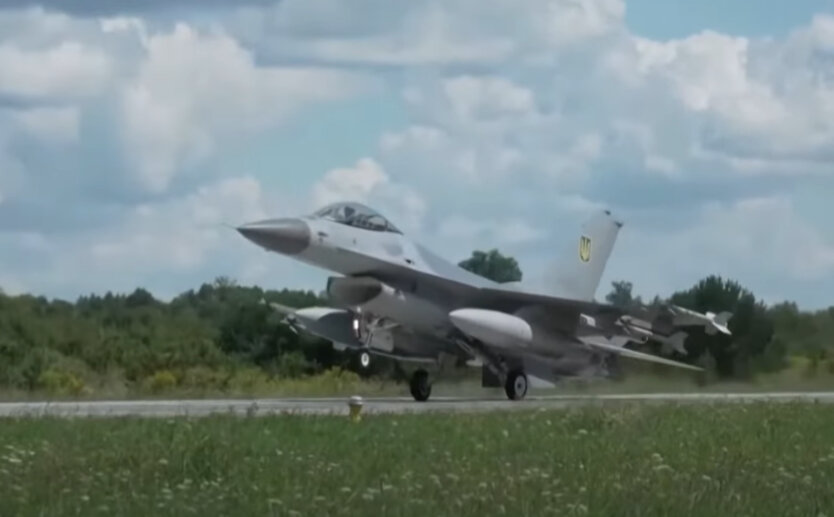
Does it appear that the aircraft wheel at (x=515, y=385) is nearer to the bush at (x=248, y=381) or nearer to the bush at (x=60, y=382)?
the bush at (x=248, y=381)

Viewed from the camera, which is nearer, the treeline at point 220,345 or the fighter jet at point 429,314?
the fighter jet at point 429,314

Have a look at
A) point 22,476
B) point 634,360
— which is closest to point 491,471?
point 22,476

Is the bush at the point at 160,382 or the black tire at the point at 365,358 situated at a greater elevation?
the bush at the point at 160,382

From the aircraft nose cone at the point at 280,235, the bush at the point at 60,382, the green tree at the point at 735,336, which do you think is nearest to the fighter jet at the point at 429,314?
the aircraft nose cone at the point at 280,235

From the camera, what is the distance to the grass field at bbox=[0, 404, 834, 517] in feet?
35.4

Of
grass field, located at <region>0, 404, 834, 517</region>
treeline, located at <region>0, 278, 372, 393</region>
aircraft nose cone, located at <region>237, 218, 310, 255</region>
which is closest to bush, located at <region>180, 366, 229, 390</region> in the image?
treeline, located at <region>0, 278, 372, 393</region>

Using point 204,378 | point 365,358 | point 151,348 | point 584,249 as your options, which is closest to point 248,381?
point 204,378

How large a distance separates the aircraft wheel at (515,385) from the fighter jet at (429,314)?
0.02m

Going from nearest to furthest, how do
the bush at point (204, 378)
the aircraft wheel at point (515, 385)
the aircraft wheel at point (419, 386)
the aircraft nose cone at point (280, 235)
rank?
the aircraft nose cone at point (280, 235)
the aircraft wheel at point (419, 386)
the aircraft wheel at point (515, 385)
the bush at point (204, 378)

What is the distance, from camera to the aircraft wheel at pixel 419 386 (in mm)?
30781

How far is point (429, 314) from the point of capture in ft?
98.7

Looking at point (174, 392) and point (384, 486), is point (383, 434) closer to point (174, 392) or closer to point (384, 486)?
point (384, 486)

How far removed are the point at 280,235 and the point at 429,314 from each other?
12.1 feet

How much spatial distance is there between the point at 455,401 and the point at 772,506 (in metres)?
19.6
